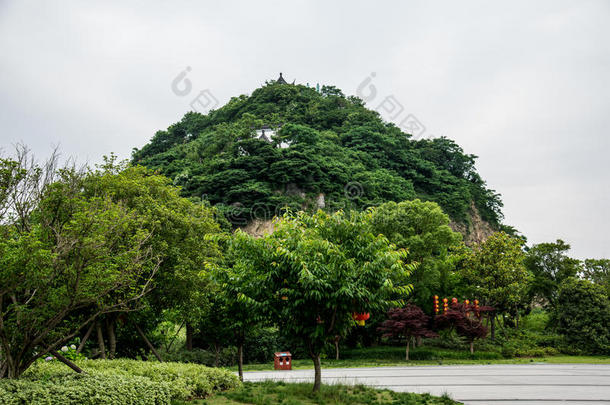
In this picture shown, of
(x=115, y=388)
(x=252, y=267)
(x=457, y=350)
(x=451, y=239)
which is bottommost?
(x=457, y=350)

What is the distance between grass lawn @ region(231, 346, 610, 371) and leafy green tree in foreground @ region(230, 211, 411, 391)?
11.7 metres

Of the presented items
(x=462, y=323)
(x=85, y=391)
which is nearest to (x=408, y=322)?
(x=462, y=323)

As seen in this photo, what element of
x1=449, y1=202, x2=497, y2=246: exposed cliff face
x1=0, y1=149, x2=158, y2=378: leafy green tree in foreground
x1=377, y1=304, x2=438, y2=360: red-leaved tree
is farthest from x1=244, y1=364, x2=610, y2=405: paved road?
x1=449, y1=202, x2=497, y2=246: exposed cliff face

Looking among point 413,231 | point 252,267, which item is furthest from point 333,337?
point 413,231

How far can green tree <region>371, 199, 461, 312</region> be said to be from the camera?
2425 cm

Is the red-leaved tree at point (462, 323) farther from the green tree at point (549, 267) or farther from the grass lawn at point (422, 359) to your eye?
the green tree at point (549, 267)

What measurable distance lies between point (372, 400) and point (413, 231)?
17206 millimetres

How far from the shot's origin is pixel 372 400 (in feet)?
29.8

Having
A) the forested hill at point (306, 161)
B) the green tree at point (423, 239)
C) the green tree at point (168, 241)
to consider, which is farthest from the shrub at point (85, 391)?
the forested hill at point (306, 161)

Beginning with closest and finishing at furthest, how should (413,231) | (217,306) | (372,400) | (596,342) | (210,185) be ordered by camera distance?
(372,400)
(217,306)
(596,342)
(413,231)
(210,185)

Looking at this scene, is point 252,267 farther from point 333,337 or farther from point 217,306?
point 217,306

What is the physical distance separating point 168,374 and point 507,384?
32.4ft

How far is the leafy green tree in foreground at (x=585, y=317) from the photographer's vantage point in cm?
2319

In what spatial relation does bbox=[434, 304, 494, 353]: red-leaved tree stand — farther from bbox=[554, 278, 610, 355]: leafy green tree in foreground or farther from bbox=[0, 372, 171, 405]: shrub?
bbox=[0, 372, 171, 405]: shrub
